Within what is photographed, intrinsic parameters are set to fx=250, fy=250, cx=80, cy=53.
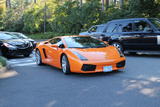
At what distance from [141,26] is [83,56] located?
506 centimetres

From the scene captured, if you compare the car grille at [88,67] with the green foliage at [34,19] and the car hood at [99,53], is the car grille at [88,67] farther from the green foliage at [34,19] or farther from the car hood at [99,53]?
the green foliage at [34,19]

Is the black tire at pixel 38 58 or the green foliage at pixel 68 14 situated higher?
the green foliage at pixel 68 14

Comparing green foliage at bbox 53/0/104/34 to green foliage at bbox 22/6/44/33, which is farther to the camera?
green foliage at bbox 22/6/44/33

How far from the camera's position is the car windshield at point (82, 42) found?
842cm

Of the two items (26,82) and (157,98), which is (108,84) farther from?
(26,82)

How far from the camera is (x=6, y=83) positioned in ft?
23.2

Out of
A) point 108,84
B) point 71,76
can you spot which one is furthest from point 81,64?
point 108,84

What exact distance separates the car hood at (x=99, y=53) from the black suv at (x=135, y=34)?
3.49 m

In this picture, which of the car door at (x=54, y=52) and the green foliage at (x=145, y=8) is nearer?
the car door at (x=54, y=52)

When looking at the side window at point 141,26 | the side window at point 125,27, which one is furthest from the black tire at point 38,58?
the side window at point 141,26

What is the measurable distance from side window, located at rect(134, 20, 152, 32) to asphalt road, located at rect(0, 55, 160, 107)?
3.26 meters

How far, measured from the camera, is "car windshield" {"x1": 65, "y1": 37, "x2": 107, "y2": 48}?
8.42m

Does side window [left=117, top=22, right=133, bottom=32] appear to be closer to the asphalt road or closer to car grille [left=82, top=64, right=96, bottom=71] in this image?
the asphalt road

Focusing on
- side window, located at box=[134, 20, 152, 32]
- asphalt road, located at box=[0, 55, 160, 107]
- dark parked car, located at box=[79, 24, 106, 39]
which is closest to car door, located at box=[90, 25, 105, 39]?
dark parked car, located at box=[79, 24, 106, 39]
